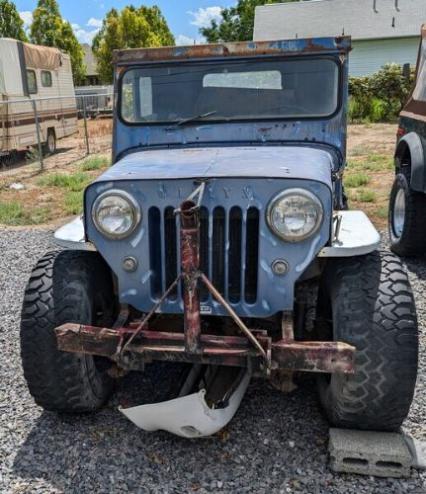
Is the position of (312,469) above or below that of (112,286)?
below

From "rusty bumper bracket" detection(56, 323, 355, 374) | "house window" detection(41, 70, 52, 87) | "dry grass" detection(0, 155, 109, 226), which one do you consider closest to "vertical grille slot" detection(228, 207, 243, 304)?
"rusty bumper bracket" detection(56, 323, 355, 374)

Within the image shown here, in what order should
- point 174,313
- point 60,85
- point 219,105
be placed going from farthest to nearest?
point 60,85
point 219,105
point 174,313

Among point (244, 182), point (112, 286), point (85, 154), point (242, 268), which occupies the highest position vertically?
point (244, 182)

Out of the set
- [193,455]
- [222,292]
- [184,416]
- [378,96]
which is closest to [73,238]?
[222,292]

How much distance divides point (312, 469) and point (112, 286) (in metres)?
1.52

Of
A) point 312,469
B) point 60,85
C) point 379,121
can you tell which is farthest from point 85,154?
point 312,469

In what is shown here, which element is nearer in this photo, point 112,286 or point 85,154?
point 112,286

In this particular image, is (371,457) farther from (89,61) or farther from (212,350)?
(89,61)

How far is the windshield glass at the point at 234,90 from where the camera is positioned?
3539 millimetres

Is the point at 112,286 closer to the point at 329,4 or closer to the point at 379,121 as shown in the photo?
the point at 379,121

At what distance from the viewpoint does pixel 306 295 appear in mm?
2986

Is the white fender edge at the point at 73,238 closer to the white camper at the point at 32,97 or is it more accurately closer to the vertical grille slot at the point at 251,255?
the vertical grille slot at the point at 251,255

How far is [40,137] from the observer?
42.8ft

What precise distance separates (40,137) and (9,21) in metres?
18.1
